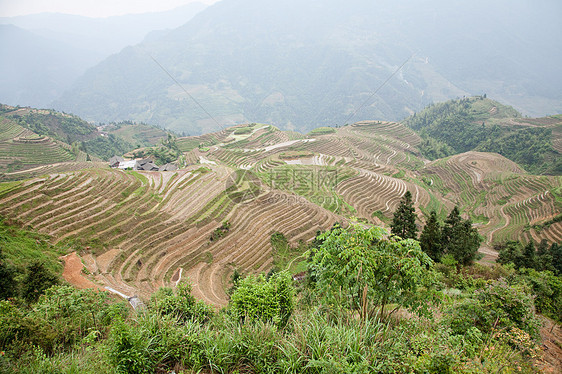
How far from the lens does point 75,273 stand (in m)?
13.4

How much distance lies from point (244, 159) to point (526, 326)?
61098 mm

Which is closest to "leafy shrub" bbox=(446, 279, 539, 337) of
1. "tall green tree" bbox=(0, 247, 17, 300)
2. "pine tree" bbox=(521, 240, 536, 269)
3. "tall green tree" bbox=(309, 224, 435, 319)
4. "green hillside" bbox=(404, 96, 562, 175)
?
"tall green tree" bbox=(309, 224, 435, 319)

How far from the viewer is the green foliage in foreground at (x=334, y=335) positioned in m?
3.74

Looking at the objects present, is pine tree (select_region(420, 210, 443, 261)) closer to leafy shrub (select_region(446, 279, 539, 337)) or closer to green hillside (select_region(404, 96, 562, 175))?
leafy shrub (select_region(446, 279, 539, 337))

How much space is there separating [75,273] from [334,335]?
15477 millimetres

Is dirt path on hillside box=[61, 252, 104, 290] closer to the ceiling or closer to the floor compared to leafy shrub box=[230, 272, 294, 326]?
closer to the floor

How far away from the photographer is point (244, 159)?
63.6 metres

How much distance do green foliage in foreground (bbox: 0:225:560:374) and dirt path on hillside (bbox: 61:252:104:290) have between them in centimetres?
751

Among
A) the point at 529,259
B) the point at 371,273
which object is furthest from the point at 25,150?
the point at 529,259

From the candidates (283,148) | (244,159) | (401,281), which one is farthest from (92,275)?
(283,148)

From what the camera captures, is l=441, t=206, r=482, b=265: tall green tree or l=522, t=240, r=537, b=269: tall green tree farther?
l=522, t=240, r=537, b=269: tall green tree

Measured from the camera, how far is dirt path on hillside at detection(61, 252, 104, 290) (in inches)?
492

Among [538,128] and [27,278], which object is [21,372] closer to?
[27,278]

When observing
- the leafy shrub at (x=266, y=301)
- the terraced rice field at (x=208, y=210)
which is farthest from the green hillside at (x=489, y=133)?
the leafy shrub at (x=266, y=301)
